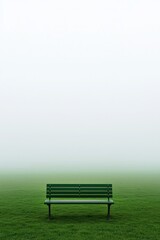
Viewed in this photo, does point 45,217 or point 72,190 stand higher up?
point 72,190

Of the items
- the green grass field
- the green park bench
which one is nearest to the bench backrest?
the green park bench

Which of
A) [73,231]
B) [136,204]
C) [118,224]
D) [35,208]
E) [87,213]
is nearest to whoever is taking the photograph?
[73,231]

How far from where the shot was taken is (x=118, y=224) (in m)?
10.8

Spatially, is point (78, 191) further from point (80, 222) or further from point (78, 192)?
point (80, 222)

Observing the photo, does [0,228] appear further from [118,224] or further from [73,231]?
[118,224]

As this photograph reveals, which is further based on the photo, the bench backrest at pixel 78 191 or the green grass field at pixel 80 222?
the bench backrest at pixel 78 191

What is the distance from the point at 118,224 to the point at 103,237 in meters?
1.74

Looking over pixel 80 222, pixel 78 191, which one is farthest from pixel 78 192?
pixel 80 222

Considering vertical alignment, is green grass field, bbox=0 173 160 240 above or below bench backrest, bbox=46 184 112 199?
below

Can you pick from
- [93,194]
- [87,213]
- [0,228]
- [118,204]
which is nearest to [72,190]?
[93,194]

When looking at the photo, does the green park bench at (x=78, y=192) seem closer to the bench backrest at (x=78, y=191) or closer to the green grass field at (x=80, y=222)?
the bench backrest at (x=78, y=191)

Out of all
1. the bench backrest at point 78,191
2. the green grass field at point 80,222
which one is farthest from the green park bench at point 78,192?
the green grass field at point 80,222

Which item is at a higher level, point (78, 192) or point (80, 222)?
point (78, 192)

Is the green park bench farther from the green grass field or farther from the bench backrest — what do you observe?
the green grass field
